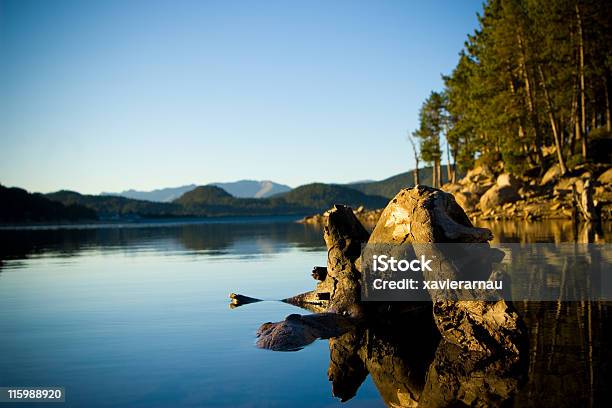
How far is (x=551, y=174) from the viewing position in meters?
52.4

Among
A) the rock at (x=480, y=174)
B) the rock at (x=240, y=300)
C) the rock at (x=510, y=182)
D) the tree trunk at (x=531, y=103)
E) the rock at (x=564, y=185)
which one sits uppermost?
the tree trunk at (x=531, y=103)

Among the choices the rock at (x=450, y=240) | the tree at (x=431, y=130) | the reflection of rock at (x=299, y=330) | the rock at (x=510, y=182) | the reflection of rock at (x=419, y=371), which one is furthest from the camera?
the tree at (x=431, y=130)

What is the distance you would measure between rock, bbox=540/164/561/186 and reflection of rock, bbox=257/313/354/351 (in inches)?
1762

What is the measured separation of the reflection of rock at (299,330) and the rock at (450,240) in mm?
2470

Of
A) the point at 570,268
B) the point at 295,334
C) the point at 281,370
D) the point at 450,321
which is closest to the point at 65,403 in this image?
the point at 281,370

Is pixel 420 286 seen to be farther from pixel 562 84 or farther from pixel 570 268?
pixel 562 84

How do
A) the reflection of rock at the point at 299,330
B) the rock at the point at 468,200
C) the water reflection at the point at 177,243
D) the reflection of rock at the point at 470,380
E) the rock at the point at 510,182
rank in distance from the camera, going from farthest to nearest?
the rock at the point at 468,200 → the rock at the point at 510,182 → the water reflection at the point at 177,243 → the reflection of rock at the point at 299,330 → the reflection of rock at the point at 470,380

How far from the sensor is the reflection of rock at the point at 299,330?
12000mm

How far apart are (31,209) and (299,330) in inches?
6544

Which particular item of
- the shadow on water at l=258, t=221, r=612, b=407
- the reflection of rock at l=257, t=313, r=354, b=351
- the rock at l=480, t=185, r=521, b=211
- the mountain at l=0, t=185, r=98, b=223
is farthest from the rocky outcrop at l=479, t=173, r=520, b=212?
the mountain at l=0, t=185, r=98, b=223

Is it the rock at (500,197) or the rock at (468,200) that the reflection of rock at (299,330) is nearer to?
the rock at (500,197)

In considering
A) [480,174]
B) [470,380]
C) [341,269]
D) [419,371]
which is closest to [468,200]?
[480,174]

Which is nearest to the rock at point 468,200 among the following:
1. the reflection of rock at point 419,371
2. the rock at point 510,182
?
the rock at point 510,182

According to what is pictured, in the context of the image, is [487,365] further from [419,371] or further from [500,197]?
[500,197]
